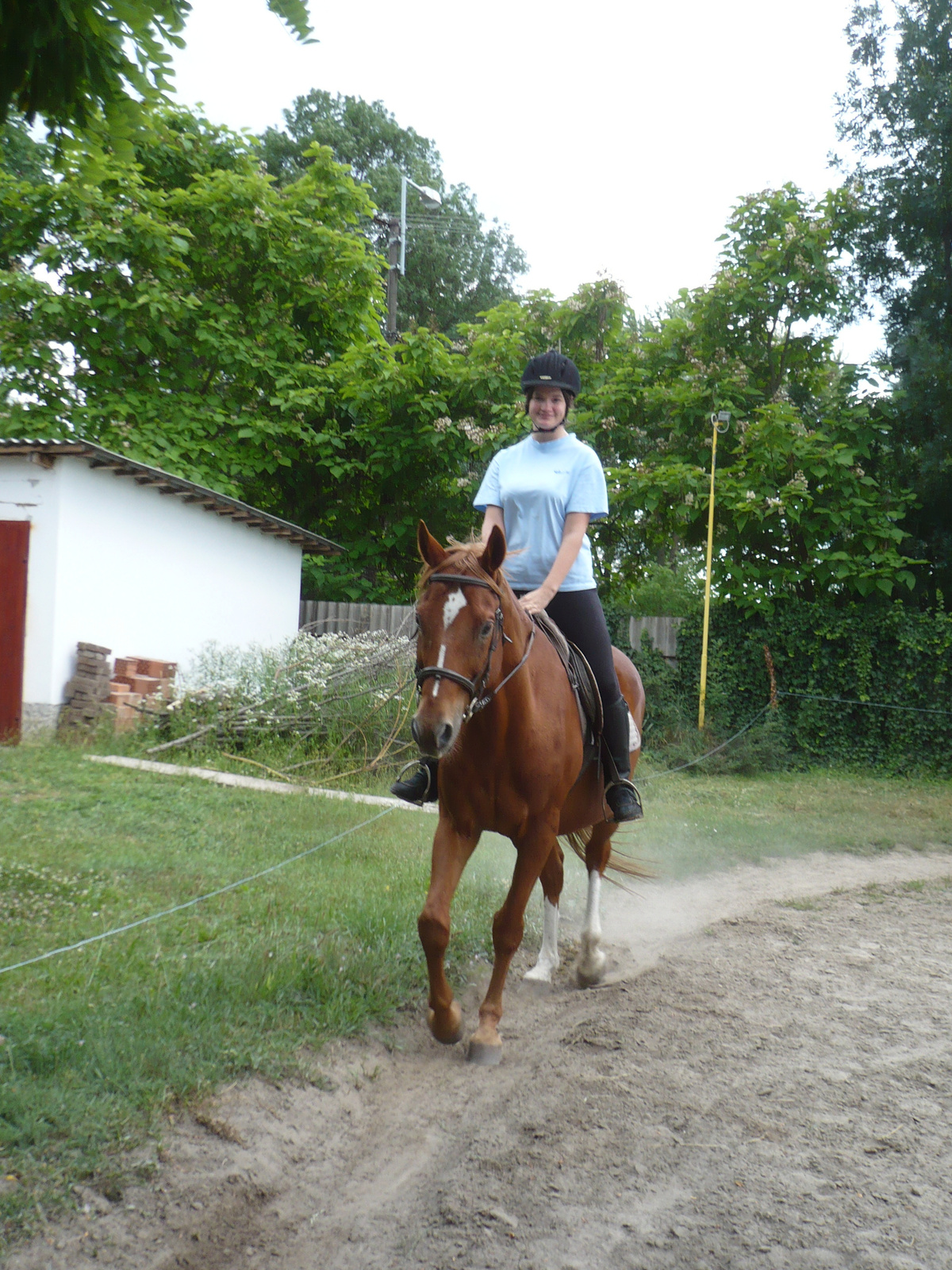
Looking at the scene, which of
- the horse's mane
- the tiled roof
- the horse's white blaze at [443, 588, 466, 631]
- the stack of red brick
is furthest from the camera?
the stack of red brick

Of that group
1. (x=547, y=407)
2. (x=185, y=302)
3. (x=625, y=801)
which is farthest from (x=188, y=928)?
(x=185, y=302)

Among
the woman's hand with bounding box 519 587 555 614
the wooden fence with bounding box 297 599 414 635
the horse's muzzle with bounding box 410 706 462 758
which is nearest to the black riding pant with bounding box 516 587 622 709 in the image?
the woman's hand with bounding box 519 587 555 614

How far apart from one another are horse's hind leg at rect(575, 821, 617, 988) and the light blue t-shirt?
5.53 feet

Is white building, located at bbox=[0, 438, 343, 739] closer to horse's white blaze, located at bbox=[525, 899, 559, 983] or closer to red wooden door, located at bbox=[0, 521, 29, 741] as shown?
red wooden door, located at bbox=[0, 521, 29, 741]

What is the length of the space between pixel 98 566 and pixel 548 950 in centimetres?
839

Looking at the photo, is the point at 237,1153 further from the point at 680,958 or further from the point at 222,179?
the point at 222,179

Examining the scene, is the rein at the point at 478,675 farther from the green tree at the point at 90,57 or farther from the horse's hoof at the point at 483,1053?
the green tree at the point at 90,57

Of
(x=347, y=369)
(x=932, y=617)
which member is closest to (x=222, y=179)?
(x=347, y=369)

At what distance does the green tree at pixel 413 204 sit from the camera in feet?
98.3

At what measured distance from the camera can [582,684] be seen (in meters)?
4.85

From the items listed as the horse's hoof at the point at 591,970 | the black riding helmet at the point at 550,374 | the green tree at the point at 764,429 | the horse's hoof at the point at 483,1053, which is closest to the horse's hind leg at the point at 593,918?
the horse's hoof at the point at 591,970

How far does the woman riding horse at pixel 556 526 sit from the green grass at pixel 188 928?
1.03 metres

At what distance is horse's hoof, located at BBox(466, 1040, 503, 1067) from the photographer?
4.00 metres

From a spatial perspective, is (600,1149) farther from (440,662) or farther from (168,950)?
(168,950)
